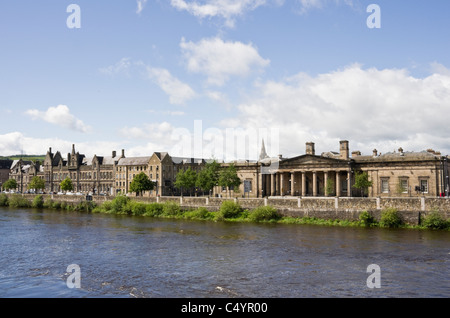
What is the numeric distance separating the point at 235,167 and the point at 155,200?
1452cm

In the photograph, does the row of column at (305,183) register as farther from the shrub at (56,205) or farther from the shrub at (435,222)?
the shrub at (56,205)

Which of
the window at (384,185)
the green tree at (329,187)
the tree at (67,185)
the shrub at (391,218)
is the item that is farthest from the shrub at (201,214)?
the tree at (67,185)

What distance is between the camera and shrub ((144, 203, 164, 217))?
6045 cm

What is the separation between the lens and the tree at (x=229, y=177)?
64.8 meters

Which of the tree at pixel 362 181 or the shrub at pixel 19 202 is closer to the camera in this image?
the tree at pixel 362 181

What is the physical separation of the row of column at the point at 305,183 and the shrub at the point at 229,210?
12580mm

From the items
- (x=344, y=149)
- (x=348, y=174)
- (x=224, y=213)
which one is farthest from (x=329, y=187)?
(x=224, y=213)

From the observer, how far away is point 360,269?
78.8 feet

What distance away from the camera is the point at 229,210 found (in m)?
52.7

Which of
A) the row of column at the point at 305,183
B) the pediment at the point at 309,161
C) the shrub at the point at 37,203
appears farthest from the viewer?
the shrub at the point at 37,203

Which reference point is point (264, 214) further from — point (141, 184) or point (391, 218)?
point (141, 184)

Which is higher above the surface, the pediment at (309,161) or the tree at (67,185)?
the pediment at (309,161)

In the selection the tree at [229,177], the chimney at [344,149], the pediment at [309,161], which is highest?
the chimney at [344,149]
